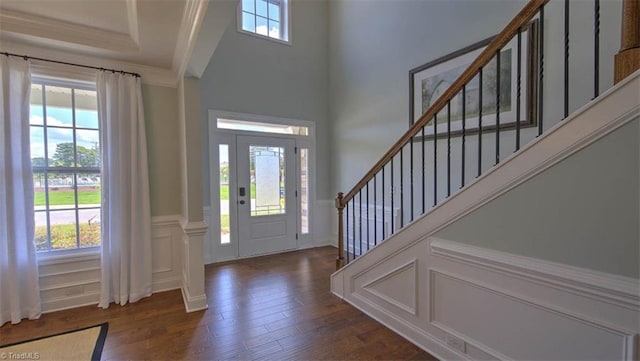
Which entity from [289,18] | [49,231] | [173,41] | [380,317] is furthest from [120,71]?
[380,317]

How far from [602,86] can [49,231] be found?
195 inches

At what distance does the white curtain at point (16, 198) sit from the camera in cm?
252

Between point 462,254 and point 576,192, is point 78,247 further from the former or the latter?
point 576,192

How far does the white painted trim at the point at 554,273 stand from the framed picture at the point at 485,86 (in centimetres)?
98

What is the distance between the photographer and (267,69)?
15.5 feet

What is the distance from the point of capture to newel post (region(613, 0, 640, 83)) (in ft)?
4.10

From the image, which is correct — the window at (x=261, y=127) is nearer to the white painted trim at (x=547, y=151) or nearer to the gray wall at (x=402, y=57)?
the gray wall at (x=402, y=57)

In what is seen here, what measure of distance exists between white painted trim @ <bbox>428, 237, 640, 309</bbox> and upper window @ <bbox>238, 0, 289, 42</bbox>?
4.32 metres

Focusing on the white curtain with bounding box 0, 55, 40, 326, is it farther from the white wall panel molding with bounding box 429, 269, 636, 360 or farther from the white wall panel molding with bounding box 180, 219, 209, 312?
the white wall panel molding with bounding box 429, 269, 636, 360

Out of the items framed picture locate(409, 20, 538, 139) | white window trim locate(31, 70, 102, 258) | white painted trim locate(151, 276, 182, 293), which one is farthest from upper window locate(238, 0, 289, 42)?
white painted trim locate(151, 276, 182, 293)

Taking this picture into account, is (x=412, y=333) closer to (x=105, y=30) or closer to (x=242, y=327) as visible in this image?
(x=242, y=327)

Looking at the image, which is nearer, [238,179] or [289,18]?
[238,179]

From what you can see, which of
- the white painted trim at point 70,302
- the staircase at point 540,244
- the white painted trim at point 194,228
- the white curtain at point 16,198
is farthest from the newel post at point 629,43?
the white painted trim at point 70,302

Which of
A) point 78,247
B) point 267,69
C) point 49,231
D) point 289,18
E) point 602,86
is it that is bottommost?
point 78,247
